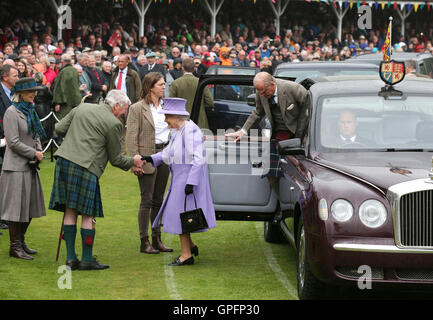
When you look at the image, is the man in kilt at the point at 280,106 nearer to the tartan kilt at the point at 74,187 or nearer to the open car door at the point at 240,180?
the open car door at the point at 240,180

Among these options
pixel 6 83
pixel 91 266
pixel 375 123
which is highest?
pixel 6 83

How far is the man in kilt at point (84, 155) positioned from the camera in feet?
28.0

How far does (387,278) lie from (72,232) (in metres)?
3.45

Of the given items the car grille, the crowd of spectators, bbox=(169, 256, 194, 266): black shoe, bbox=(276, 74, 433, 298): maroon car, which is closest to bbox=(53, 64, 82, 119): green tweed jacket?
the crowd of spectators

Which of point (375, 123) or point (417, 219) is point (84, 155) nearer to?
point (375, 123)

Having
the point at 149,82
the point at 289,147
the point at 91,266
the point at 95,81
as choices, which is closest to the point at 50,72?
the point at 95,81

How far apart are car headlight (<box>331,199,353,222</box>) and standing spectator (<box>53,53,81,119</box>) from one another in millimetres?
11269

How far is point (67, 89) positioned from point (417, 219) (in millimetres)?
11766

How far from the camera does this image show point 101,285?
8.10 m

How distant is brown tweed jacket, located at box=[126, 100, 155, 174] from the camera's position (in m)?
9.64

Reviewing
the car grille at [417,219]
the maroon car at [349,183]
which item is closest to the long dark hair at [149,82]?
A: the maroon car at [349,183]

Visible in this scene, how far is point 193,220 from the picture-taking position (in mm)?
8805

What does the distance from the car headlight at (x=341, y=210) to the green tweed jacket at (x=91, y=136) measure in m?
2.72
